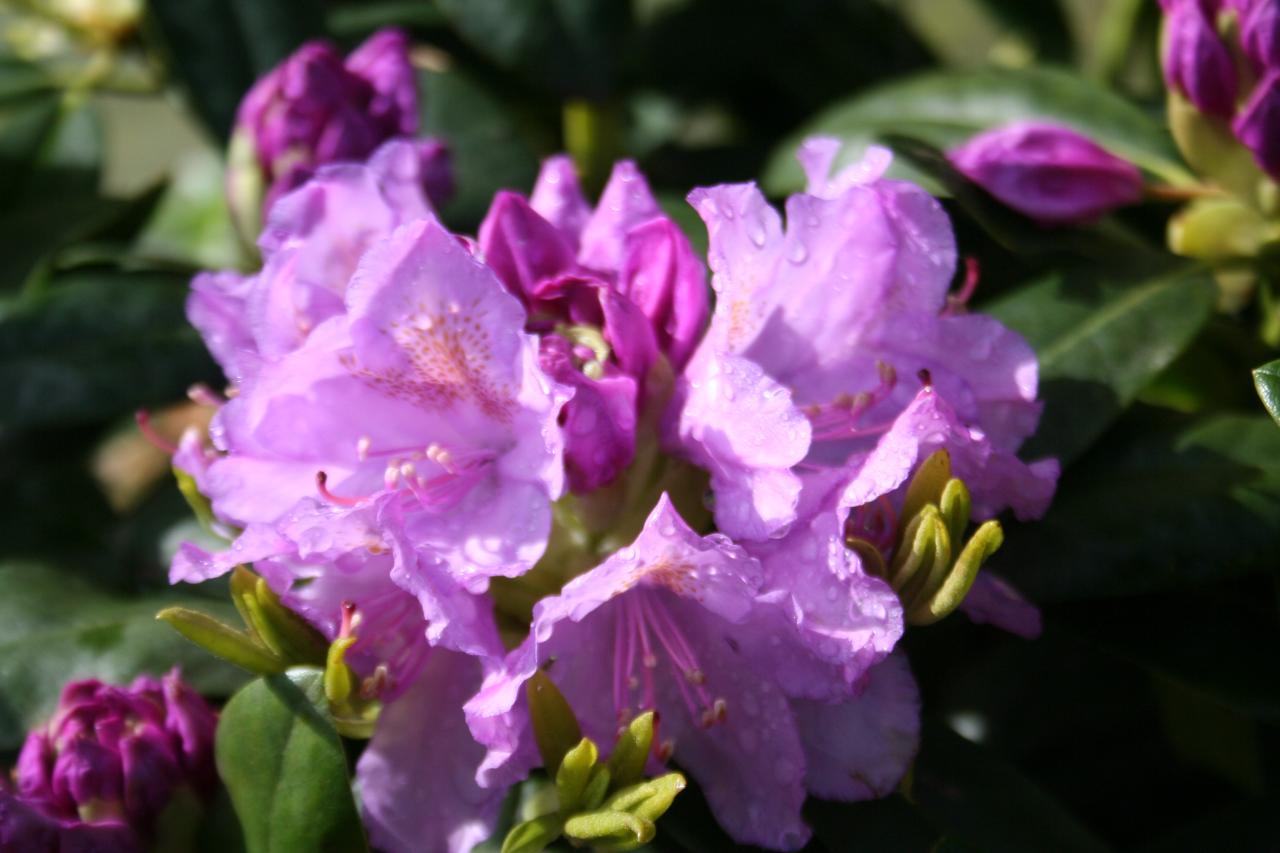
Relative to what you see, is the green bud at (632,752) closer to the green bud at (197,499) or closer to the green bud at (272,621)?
the green bud at (272,621)

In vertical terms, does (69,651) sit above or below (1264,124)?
below

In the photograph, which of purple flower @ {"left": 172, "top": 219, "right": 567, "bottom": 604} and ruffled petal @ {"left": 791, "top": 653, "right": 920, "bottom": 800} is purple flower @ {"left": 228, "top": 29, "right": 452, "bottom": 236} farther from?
ruffled petal @ {"left": 791, "top": 653, "right": 920, "bottom": 800}

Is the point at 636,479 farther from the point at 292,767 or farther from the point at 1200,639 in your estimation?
the point at 1200,639

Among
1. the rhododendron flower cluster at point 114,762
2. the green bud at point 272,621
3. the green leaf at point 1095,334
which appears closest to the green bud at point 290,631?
the green bud at point 272,621

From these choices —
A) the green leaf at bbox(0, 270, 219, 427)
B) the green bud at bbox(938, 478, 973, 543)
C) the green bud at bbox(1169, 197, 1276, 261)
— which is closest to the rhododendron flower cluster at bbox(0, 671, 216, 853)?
the green leaf at bbox(0, 270, 219, 427)

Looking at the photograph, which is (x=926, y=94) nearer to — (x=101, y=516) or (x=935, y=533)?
(x=935, y=533)

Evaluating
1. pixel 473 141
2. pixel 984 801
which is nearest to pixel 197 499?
pixel 984 801
